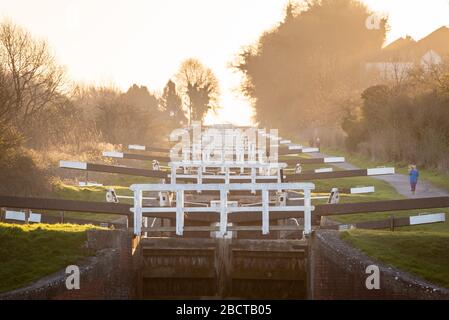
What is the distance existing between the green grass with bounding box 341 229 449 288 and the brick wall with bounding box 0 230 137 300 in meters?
3.89

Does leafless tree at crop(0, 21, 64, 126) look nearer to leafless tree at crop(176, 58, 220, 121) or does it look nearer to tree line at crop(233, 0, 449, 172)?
tree line at crop(233, 0, 449, 172)

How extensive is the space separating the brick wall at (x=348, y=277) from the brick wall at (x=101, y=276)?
3.29 meters

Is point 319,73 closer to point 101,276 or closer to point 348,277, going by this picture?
point 348,277

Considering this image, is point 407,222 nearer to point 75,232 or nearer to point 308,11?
point 75,232

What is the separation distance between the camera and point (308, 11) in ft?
254

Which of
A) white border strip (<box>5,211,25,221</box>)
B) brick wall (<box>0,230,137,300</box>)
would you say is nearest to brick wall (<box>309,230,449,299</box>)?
brick wall (<box>0,230,137,300</box>)

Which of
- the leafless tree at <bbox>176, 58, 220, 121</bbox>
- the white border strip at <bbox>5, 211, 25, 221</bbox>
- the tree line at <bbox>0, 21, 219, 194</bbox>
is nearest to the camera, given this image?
the white border strip at <bbox>5, 211, 25, 221</bbox>

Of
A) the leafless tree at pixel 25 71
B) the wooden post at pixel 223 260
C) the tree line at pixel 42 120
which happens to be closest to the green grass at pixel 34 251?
the wooden post at pixel 223 260

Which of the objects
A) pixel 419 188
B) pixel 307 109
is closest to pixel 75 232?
pixel 419 188

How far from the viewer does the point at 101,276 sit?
1284 centimetres

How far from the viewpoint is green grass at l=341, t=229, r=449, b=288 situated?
1214 cm

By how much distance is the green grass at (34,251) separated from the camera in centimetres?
1193

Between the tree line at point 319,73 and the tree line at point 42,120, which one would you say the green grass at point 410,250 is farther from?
the tree line at point 319,73

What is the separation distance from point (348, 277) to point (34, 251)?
16.9 ft
